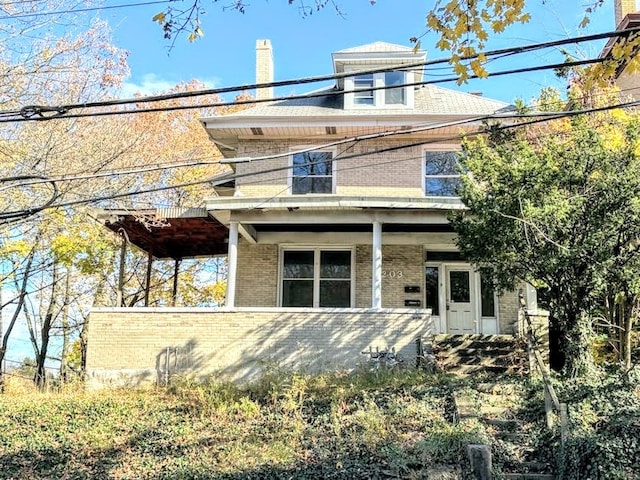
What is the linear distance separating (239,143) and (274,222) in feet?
10.7

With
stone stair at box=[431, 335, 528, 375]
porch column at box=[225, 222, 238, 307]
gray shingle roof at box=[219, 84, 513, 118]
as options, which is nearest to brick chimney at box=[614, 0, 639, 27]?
gray shingle roof at box=[219, 84, 513, 118]

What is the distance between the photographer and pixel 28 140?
11250mm

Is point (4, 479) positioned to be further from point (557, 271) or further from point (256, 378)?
point (557, 271)

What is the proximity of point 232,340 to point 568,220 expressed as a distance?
763cm


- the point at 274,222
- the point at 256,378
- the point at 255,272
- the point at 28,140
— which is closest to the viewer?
the point at 28,140

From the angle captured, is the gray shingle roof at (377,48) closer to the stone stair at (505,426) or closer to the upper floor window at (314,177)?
the upper floor window at (314,177)

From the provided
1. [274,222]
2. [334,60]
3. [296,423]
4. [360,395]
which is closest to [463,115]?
[334,60]

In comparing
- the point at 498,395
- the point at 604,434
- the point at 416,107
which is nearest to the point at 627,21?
the point at 416,107

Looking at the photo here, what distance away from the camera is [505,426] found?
31.3 feet

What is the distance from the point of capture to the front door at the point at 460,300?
16.6 meters

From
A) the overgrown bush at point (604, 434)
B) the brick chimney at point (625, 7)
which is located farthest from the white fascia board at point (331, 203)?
the brick chimney at point (625, 7)

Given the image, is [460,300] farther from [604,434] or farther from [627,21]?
[627,21]

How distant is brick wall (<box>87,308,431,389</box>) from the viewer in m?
13.6

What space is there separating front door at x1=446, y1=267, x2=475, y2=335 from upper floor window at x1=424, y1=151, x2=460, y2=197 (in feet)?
A: 7.28
